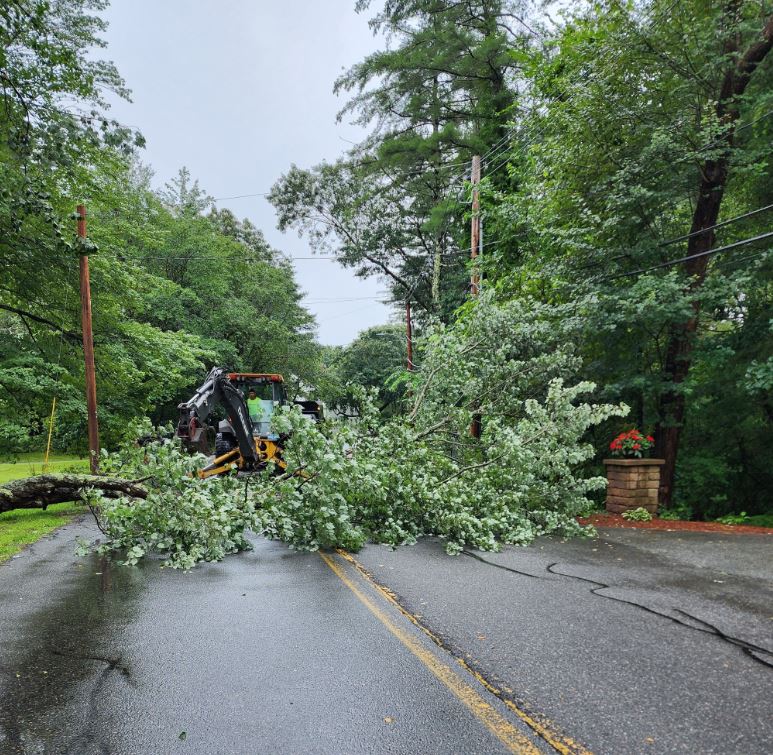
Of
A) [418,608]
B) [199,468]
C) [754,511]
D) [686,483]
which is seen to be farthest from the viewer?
[754,511]

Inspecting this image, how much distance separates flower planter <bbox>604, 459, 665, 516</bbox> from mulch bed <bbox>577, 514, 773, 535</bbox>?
1.23ft

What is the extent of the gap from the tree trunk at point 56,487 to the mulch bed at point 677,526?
743cm

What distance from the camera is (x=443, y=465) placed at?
869cm

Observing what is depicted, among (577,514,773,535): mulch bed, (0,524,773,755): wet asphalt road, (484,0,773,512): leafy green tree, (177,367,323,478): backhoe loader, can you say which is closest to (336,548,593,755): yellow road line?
(0,524,773,755): wet asphalt road

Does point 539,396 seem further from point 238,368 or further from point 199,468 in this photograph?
point 238,368

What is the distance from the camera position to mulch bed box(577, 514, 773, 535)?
29.1ft

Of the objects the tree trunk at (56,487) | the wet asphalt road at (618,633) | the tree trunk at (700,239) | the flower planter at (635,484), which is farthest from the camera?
the flower planter at (635,484)

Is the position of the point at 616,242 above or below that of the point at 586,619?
above

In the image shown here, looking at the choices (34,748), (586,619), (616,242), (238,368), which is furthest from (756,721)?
(238,368)

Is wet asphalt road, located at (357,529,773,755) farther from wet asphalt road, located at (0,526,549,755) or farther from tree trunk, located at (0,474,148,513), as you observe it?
tree trunk, located at (0,474,148,513)

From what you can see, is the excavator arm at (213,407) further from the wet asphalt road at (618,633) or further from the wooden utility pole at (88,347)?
the wet asphalt road at (618,633)

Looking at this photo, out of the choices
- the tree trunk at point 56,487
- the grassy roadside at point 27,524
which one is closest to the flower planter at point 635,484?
the tree trunk at point 56,487

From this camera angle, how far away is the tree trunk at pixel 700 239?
1013cm

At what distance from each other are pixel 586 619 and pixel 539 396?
26.5ft
